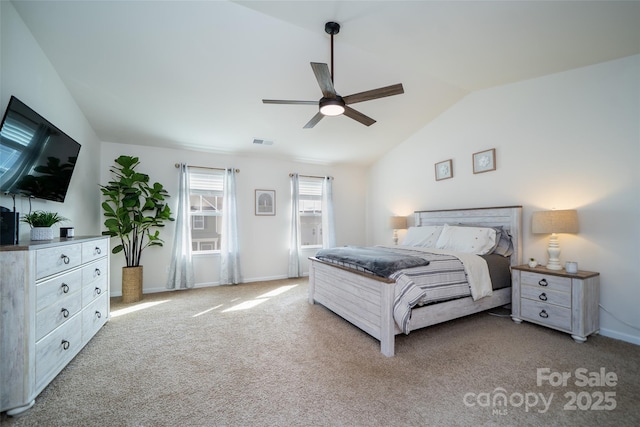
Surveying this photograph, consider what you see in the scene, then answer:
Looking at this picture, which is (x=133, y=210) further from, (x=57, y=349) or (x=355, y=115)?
(x=355, y=115)

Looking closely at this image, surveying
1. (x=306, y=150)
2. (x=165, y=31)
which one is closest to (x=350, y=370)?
(x=165, y=31)

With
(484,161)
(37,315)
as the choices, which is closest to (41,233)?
(37,315)

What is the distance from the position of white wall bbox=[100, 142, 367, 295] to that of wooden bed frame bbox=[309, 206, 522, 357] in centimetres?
176

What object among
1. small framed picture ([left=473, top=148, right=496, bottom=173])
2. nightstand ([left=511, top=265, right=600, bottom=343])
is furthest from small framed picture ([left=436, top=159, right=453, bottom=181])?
nightstand ([left=511, top=265, right=600, bottom=343])

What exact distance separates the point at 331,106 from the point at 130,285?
12.0ft

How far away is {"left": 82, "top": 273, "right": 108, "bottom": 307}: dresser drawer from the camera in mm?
2369

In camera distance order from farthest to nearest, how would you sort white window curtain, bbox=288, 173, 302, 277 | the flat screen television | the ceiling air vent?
white window curtain, bbox=288, 173, 302, 277 < the ceiling air vent < the flat screen television

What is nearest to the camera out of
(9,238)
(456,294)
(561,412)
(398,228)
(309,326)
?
(561,412)

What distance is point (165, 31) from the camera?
2.49 m

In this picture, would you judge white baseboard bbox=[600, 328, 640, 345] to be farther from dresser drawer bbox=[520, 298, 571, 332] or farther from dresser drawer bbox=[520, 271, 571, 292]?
dresser drawer bbox=[520, 271, 571, 292]

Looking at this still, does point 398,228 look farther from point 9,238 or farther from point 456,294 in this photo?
point 9,238

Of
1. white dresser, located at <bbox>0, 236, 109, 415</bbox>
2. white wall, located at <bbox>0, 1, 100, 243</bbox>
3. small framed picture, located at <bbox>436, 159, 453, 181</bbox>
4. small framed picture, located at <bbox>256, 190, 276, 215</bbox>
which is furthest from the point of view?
small framed picture, located at <bbox>256, 190, 276, 215</bbox>

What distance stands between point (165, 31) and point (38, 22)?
0.98 meters

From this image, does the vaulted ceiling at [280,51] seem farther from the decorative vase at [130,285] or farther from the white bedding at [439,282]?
the white bedding at [439,282]
